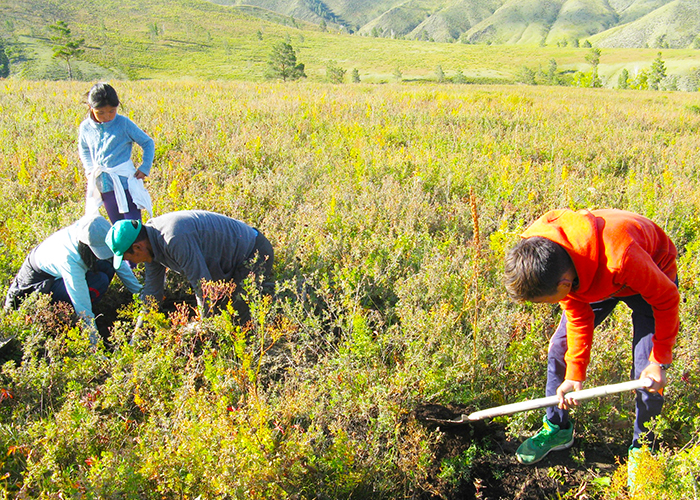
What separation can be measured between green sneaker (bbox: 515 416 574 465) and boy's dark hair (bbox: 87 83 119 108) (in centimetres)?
405

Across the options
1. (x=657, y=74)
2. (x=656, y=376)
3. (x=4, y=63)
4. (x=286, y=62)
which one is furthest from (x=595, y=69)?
(x=4, y=63)

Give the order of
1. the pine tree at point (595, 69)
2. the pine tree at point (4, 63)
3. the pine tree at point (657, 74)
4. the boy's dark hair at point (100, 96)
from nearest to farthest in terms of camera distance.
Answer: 1. the boy's dark hair at point (100, 96)
2. the pine tree at point (595, 69)
3. the pine tree at point (4, 63)
4. the pine tree at point (657, 74)

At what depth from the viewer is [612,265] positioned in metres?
1.76

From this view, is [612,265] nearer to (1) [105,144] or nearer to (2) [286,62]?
(1) [105,144]

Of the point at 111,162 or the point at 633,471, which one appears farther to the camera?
the point at 111,162

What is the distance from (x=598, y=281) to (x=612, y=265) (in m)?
0.12

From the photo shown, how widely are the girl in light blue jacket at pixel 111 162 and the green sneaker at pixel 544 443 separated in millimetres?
3652

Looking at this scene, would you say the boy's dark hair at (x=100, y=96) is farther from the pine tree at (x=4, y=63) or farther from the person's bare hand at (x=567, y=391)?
the pine tree at (x=4, y=63)

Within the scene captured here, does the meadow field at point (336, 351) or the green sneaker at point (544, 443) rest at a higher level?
the meadow field at point (336, 351)

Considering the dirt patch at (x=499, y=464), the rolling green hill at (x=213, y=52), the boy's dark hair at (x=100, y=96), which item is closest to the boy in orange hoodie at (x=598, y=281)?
the dirt patch at (x=499, y=464)

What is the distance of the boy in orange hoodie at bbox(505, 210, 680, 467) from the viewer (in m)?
1.76

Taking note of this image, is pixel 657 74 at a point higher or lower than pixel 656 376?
higher

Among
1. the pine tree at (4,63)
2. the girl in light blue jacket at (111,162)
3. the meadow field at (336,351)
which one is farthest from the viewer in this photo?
the pine tree at (4,63)

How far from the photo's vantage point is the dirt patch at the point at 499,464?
2.11 metres
